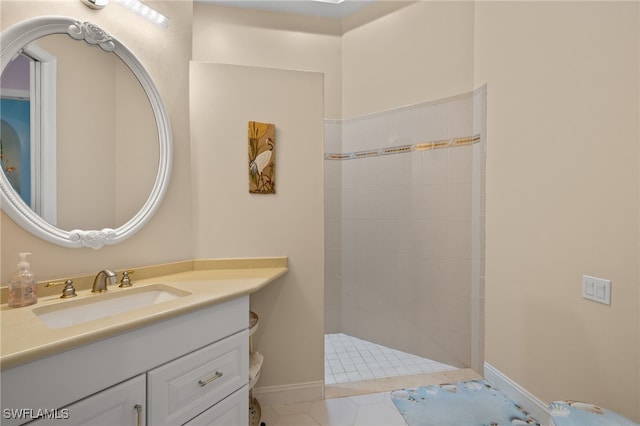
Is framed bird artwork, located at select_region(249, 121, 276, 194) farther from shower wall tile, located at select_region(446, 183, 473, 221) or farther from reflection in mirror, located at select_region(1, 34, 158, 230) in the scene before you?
shower wall tile, located at select_region(446, 183, 473, 221)

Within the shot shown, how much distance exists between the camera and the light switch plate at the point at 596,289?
4.53ft

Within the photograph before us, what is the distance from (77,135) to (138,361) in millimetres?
1011

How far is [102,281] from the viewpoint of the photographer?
1357 millimetres

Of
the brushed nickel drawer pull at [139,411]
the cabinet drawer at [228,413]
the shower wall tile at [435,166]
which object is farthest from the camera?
the shower wall tile at [435,166]

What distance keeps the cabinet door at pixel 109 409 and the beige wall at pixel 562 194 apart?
6.21ft

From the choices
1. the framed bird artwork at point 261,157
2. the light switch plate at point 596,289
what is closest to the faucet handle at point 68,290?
the framed bird artwork at point 261,157

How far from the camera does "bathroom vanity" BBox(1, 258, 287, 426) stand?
2.72 feet

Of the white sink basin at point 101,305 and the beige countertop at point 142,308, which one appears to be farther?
the white sink basin at point 101,305

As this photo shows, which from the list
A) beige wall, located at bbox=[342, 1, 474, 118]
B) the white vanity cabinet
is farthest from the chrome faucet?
beige wall, located at bbox=[342, 1, 474, 118]

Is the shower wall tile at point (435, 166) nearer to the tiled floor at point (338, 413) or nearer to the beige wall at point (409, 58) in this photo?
the beige wall at point (409, 58)

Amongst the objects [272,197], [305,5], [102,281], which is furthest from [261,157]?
[305,5]

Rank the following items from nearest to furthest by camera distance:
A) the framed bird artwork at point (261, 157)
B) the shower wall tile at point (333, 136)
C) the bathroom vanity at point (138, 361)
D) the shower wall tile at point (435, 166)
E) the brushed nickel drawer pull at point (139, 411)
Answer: the bathroom vanity at point (138, 361) → the brushed nickel drawer pull at point (139, 411) → the framed bird artwork at point (261, 157) → the shower wall tile at point (435, 166) → the shower wall tile at point (333, 136)

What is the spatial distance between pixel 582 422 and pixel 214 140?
2.01 metres

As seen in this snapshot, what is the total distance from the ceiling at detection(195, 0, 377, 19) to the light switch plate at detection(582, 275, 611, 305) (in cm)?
262
